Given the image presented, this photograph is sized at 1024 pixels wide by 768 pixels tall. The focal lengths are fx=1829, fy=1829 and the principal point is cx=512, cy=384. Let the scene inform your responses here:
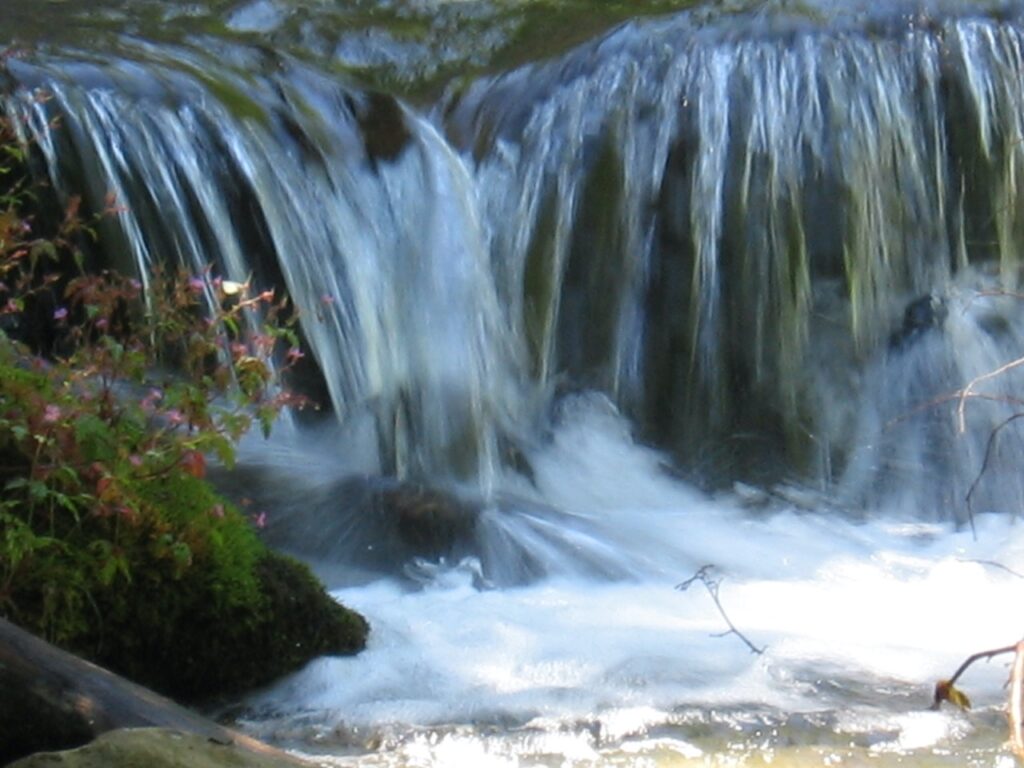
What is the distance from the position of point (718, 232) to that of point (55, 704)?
184 inches

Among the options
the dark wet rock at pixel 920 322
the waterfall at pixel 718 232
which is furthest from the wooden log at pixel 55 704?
the dark wet rock at pixel 920 322

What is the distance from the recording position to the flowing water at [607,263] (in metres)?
5.75

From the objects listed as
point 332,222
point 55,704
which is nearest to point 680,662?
point 55,704


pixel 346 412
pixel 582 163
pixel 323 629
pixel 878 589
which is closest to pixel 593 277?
pixel 582 163

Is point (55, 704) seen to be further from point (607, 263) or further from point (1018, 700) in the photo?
point (607, 263)

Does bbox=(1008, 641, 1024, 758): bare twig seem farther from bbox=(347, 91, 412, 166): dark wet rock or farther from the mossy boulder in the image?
bbox=(347, 91, 412, 166): dark wet rock

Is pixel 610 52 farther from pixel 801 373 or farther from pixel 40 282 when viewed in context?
pixel 40 282

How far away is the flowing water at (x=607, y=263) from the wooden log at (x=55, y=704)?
6.77 ft

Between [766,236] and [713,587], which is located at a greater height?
[766,236]

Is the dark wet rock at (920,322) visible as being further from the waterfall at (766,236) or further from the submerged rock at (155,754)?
the submerged rock at (155,754)

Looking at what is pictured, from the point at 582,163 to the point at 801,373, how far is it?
122 centimetres

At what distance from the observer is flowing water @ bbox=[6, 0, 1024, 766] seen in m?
5.75

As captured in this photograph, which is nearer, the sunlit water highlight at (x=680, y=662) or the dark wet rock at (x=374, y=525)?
the sunlit water highlight at (x=680, y=662)

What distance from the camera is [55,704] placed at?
3020mm
